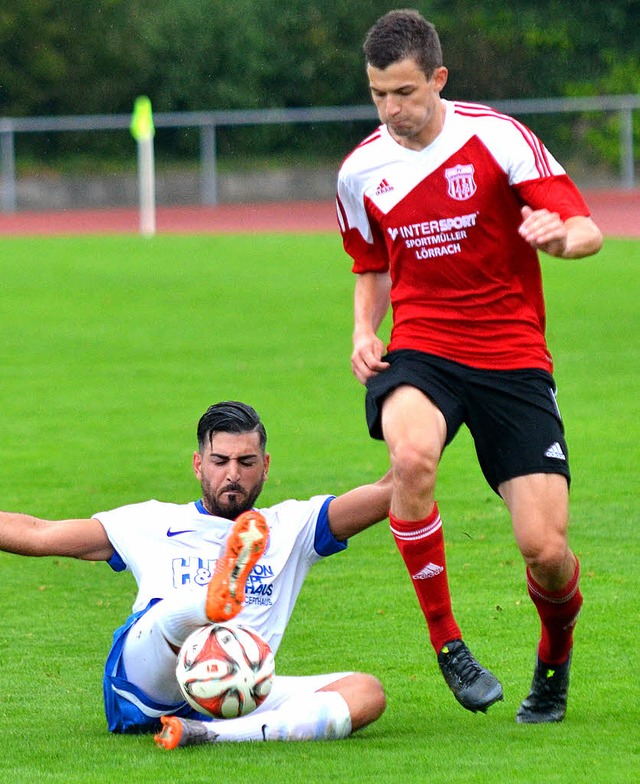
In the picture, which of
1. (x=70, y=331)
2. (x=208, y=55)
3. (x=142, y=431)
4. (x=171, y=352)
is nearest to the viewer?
(x=142, y=431)

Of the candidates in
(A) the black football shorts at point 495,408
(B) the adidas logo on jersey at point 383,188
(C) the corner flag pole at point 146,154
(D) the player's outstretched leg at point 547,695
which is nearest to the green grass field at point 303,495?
(D) the player's outstretched leg at point 547,695

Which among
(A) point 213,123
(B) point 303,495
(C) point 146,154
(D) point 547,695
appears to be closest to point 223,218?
(A) point 213,123

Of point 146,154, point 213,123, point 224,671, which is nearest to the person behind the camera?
point 224,671

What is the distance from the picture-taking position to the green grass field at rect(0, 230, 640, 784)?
4895 mm

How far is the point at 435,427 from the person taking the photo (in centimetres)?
512

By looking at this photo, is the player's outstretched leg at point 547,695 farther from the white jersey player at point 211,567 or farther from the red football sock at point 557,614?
the white jersey player at point 211,567

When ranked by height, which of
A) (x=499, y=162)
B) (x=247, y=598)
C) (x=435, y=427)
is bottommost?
(x=247, y=598)

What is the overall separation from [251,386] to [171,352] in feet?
8.83

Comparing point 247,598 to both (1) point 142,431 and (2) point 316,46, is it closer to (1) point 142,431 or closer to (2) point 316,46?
(1) point 142,431

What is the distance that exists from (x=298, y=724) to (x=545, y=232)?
180 centimetres

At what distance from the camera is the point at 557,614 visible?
17.8 ft

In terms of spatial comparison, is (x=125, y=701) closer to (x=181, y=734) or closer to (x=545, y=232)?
(x=181, y=734)

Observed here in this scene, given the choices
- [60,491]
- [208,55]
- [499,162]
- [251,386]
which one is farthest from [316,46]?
[499,162]

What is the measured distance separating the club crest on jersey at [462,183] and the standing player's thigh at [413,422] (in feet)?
2.18
